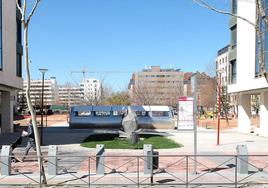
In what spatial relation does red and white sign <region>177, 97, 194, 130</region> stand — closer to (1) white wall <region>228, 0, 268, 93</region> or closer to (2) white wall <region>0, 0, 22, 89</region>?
(2) white wall <region>0, 0, 22, 89</region>

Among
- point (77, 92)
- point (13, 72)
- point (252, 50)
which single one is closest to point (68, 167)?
point (13, 72)

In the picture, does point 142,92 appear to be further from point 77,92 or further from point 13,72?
point 13,72

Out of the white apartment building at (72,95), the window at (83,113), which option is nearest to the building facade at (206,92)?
the white apartment building at (72,95)

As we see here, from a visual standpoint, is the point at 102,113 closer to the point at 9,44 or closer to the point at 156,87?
the point at 9,44

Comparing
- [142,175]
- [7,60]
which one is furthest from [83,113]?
[142,175]

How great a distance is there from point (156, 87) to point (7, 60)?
240 feet

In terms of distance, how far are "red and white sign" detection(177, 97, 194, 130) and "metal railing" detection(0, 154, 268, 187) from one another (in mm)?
1147

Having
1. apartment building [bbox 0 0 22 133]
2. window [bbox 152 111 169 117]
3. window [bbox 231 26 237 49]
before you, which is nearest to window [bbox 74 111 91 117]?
window [bbox 152 111 169 117]

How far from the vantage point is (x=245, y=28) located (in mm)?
36969

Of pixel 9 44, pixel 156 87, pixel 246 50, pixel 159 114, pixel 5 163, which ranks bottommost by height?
pixel 5 163

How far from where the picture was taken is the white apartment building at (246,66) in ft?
114

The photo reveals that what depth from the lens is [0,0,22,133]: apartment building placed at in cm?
3136

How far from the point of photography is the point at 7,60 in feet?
107

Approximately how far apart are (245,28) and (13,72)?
20342 mm
